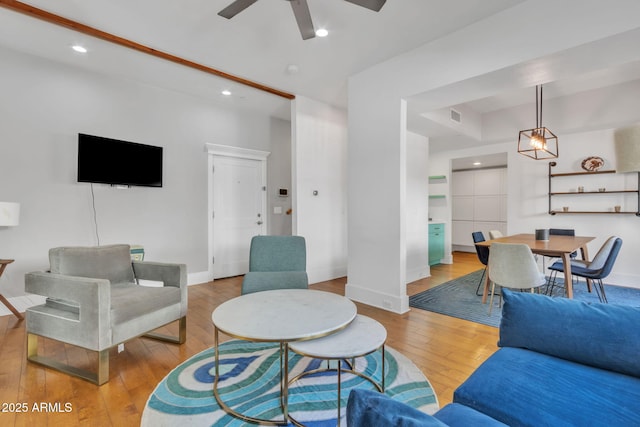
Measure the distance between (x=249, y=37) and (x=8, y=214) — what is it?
288 centimetres

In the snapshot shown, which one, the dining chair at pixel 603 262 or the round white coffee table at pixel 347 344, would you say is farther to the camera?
the dining chair at pixel 603 262

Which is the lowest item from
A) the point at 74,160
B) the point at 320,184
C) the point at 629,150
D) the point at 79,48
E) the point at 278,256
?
the point at 278,256

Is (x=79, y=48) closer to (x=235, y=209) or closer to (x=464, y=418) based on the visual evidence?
(x=235, y=209)

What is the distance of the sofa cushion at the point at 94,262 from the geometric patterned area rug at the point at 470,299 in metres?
3.09

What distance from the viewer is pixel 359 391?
646 millimetres

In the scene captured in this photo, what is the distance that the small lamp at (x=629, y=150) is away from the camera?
12.2ft

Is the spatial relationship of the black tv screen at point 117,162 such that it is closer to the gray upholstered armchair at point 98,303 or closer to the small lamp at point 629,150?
the gray upholstered armchair at point 98,303

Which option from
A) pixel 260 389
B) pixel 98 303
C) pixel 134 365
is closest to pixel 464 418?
pixel 260 389

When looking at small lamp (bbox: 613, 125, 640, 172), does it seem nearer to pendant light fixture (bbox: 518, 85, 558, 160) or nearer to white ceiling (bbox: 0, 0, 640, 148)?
pendant light fixture (bbox: 518, 85, 558, 160)

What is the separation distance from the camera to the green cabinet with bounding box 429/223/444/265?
5.99 metres

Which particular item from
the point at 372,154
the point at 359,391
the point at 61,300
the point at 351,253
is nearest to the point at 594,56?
the point at 372,154

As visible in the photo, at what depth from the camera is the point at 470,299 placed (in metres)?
3.79

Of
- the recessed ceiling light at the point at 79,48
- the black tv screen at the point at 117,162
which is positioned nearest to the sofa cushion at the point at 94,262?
the black tv screen at the point at 117,162

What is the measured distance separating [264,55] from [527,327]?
3429 mm
